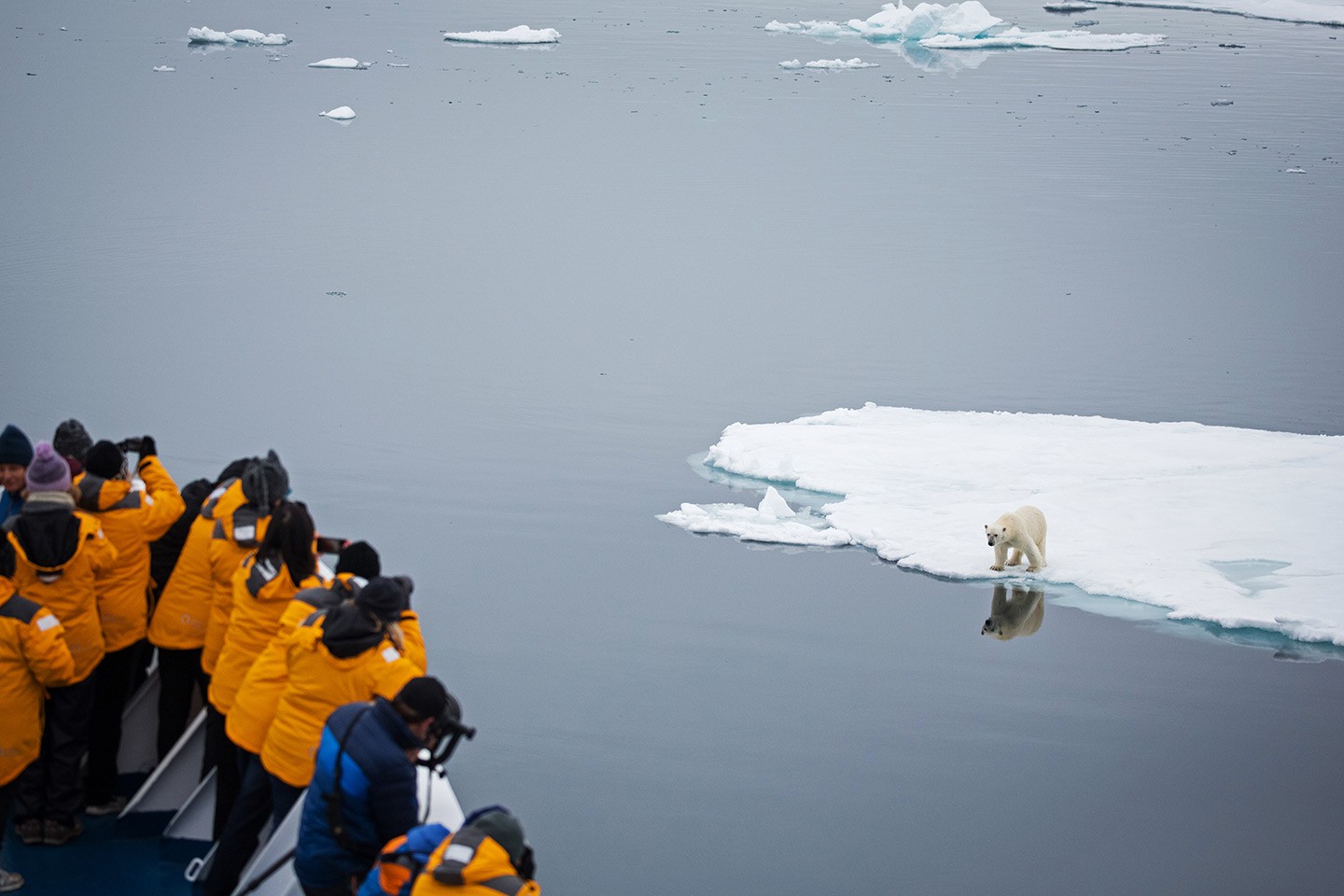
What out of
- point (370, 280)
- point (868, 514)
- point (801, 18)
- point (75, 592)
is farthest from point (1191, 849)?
point (801, 18)

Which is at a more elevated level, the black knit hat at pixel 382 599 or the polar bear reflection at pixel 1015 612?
the black knit hat at pixel 382 599

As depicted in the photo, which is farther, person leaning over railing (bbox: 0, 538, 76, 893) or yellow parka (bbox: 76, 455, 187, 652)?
yellow parka (bbox: 76, 455, 187, 652)

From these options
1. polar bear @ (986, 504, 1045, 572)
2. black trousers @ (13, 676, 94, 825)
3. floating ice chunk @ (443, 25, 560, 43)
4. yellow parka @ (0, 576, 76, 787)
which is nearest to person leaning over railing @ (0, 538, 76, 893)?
yellow parka @ (0, 576, 76, 787)

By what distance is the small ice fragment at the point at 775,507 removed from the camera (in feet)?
28.2

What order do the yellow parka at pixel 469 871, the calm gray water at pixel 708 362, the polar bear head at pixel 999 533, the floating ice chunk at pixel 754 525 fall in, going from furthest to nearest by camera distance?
the floating ice chunk at pixel 754 525, the polar bear head at pixel 999 533, the calm gray water at pixel 708 362, the yellow parka at pixel 469 871

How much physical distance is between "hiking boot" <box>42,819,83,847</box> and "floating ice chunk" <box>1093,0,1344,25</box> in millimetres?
45403

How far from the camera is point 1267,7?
42.9 m

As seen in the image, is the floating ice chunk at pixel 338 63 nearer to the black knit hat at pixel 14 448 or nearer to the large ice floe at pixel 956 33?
the large ice floe at pixel 956 33

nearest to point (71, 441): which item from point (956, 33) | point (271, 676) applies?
point (271, 676)

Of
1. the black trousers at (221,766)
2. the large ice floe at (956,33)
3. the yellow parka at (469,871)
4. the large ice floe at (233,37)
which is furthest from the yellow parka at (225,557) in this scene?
the large ice floe at (956,33)

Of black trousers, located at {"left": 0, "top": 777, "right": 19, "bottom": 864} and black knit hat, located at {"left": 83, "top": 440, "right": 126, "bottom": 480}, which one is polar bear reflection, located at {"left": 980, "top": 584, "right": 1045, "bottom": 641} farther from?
black trousers, located at {"left": 0, "top": 777, "right": 19, "bottom": 864}

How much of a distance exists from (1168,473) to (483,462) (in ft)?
16.1

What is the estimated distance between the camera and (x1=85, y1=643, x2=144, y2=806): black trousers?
459 cm

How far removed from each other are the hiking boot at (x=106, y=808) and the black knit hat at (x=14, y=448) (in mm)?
1216
